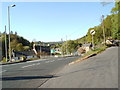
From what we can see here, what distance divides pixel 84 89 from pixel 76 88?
0.41 meters

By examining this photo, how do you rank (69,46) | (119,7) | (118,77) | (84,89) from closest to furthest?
(84,89), (118,77), (119,7), (69,46)

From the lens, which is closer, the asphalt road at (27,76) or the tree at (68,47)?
the asphalt road at (27,76)

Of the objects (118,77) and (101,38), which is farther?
(101,38)

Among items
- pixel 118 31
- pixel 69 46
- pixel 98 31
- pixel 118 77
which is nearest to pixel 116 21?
pixel 118 31

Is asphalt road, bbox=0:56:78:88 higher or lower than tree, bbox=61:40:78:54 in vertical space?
lower

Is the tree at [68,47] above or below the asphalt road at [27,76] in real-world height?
above

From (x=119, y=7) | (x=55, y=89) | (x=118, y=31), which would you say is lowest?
(x=55, y=89)

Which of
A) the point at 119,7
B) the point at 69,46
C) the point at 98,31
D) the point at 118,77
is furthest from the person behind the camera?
the point at 69,46

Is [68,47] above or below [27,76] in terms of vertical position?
above

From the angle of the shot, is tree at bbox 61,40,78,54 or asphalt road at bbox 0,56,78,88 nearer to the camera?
asphalt road at bbox 0,56,78,88

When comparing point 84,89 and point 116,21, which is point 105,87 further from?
point 116,21

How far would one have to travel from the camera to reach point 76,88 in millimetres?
7785

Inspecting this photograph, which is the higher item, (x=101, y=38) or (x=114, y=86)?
(x=101, y=38)

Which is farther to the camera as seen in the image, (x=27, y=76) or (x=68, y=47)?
(x=68, y=47)
